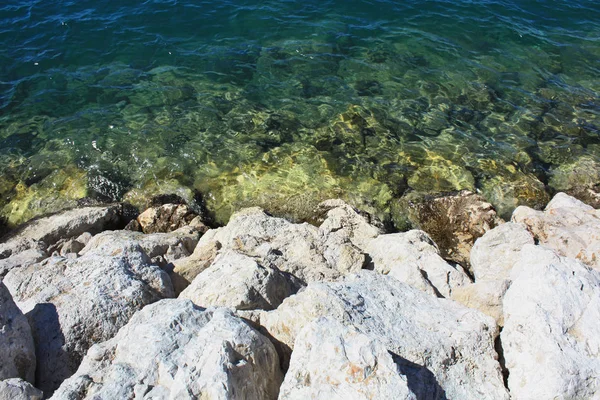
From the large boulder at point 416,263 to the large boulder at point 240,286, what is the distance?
1929mm

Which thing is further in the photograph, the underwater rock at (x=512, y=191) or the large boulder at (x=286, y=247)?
the underwater rock at (x=512, y=191)

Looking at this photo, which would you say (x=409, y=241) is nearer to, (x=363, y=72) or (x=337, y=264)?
(x=337, y=264)

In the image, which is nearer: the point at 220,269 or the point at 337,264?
the point at 220,269

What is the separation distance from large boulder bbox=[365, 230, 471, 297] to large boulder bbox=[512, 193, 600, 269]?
6.51ft

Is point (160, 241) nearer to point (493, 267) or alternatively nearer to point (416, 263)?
point (416, 263)

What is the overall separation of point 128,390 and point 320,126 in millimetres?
11036

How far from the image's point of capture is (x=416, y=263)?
8969 mm

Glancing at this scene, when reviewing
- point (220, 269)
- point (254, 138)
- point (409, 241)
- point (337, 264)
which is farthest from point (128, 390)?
point (254, 138)

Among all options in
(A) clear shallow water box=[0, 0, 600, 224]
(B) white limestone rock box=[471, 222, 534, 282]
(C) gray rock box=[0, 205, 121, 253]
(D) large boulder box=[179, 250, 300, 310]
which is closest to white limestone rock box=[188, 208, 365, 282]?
(D) large boulder box=[179, 250, 300, 310]

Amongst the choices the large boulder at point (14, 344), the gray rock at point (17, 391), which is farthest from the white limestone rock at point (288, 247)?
the gray rock at point (17, 391)

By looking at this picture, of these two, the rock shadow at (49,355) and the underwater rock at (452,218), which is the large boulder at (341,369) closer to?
the rock shadow at (49,355)

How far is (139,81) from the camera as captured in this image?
57.1 ft

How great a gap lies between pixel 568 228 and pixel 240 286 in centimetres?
666

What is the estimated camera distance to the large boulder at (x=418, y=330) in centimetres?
592
